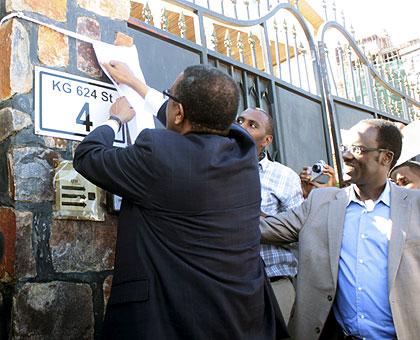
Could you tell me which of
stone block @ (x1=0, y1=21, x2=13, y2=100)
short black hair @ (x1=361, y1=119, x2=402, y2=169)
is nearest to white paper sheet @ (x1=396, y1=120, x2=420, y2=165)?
short black hair @ (x1=361, y1=119, x2=402, y2=169)

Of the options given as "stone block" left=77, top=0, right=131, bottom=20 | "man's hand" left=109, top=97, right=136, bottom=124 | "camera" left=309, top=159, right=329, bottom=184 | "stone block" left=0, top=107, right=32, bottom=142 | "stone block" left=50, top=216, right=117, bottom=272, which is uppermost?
"stone block" left=77, top=0, right=131, bottom=20

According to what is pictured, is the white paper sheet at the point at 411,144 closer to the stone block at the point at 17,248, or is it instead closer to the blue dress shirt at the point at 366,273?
the blue dress shirt at the point at 366,273

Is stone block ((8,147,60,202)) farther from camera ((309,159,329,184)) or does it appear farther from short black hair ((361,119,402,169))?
camera ((309,159,329,184))

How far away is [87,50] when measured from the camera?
91.7 inches

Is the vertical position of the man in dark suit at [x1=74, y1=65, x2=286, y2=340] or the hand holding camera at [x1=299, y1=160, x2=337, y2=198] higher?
the hand holding camera at [x1=299, y1=160, x2=337, y2=198]

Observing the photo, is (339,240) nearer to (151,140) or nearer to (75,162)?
(151,140)

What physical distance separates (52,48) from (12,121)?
0.38 metres

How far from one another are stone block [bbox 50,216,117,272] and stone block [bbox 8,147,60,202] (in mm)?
135

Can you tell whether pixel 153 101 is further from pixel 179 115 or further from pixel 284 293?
pixel 284 293

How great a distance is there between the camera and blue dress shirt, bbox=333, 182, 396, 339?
2.06 meters

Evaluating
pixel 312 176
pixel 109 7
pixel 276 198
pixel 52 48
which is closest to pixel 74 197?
pixel 52 48

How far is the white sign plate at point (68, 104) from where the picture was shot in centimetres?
211

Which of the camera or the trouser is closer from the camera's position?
the trouser

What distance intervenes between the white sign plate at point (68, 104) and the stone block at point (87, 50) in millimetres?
59
